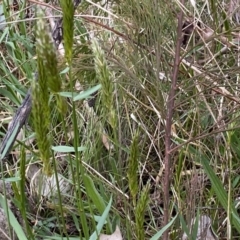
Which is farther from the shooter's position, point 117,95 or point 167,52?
point 117,95

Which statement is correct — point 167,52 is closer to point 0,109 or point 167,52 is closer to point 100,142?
point 100,142

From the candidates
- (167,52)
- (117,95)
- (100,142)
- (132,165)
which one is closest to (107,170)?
(100,142)

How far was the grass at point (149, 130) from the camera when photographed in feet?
3.09

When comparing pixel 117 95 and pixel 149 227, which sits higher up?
pixel 117 95

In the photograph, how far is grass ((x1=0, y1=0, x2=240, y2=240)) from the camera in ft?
3.09

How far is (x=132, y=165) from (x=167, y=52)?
0.48 m

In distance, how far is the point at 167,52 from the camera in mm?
1061

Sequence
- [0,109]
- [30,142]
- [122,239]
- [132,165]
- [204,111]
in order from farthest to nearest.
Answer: [0,109], [30,142], [204,111], [122,239], [132,165]

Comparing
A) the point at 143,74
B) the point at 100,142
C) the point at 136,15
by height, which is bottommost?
the point at 100,142

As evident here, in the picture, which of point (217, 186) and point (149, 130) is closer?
point (217, 186)

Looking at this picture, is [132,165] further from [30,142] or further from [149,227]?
[30,142]

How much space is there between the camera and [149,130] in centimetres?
124

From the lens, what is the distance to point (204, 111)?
1.18 meters

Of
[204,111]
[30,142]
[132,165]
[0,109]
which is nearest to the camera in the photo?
[132,165]
